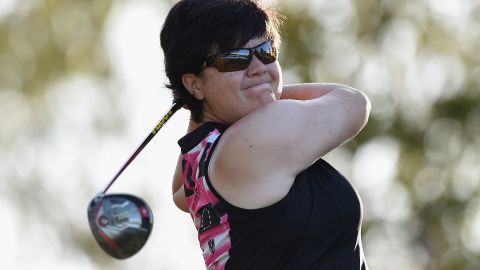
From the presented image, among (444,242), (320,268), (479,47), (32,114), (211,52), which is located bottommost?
(444,242)

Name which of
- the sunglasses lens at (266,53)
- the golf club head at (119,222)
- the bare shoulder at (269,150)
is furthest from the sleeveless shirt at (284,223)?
the golf club head at (119,222)

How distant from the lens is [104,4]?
2173 centimetres

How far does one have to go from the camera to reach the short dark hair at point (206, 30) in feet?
17.2

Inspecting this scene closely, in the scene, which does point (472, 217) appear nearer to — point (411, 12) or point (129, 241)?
point (411, 12)

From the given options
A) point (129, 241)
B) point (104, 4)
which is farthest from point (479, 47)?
point (129, 241)

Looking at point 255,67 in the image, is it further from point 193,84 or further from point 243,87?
point 193,84

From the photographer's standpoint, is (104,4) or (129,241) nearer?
(129,241)

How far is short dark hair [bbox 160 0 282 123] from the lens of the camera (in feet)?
17.2

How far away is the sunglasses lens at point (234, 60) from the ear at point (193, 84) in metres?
0.17

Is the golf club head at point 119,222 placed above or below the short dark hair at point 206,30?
below

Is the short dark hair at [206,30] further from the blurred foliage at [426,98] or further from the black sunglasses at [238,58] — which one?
the blurred foliage at [426,98]

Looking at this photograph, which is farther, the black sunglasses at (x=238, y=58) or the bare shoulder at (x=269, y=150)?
the black sunglasses at (x=238, y=58)

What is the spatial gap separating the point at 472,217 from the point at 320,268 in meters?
16.0

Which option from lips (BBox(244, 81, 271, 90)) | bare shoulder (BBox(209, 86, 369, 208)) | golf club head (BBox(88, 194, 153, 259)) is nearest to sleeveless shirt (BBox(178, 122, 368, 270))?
bare shoulder (BBox(209, 86, 369, 208))
